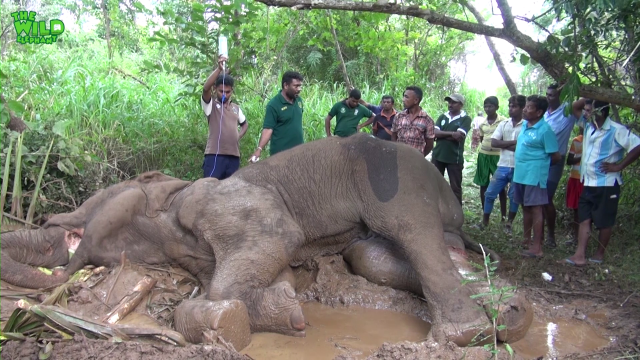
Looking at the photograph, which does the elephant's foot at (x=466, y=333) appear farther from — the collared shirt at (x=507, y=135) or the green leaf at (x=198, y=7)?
the green leaf at (x=198, y=7)

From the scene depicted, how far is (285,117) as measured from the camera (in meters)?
6.05

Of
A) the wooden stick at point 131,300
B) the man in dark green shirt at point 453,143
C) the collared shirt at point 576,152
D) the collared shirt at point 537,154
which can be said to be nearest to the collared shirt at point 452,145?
the man in dark green shirt at point 453,143

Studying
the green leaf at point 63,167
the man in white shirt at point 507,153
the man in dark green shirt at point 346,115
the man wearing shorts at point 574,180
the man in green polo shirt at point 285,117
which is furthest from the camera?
the man in dark green shirt at point 346,115

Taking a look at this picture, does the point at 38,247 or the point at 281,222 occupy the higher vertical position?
the point at 281,222

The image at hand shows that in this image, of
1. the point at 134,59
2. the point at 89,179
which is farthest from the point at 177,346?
the point at 134,59

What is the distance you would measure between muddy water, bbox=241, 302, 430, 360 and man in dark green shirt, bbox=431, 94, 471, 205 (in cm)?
358

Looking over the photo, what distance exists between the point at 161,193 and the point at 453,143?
170 inches

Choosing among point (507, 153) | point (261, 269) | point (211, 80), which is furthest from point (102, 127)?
point (507, 153)

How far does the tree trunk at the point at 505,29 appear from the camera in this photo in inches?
156

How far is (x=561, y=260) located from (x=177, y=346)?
155 inches

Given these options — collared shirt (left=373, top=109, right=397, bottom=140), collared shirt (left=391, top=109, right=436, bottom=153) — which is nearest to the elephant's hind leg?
collared shirt (left=391, top=109, right=436, bottom=153)

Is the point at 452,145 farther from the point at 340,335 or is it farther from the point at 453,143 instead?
the point at 340,335

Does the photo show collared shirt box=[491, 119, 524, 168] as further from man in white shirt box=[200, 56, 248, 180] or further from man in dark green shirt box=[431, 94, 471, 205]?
man in white shirt box=[200, 56, 248, 180]

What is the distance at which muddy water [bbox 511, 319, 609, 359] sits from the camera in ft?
10.5
